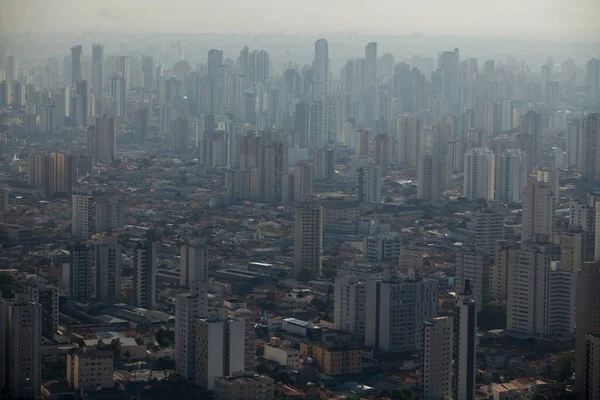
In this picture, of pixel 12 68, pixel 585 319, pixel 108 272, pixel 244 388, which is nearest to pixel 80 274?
pixel 108 272

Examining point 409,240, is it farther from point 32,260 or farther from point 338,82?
point 338,82

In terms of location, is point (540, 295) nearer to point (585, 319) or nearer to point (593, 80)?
point (585, 319)

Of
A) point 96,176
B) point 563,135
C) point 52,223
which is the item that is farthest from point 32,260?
point 563,135

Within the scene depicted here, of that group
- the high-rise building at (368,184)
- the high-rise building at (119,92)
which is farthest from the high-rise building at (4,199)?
the high-rise building at (119,92)

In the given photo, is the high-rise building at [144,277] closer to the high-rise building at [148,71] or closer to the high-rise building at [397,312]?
the high-rise building at [397,312]

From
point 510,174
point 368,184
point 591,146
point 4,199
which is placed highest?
point 591,146

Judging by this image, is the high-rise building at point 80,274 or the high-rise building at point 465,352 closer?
the high-rise building at point 465,352

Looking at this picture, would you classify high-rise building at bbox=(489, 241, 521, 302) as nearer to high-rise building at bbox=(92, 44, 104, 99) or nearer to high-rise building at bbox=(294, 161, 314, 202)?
high-rise building at bbox=(294, 161, 314, 202)
